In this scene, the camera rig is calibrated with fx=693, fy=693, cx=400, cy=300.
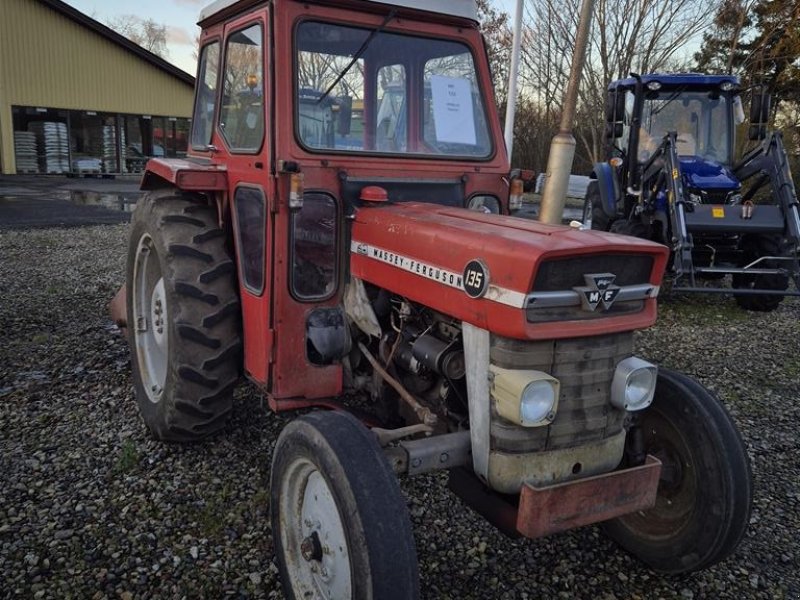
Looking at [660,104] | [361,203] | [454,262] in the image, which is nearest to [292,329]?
[361,203]

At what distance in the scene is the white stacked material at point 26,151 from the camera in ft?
66.9

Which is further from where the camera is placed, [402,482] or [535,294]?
[402,482]

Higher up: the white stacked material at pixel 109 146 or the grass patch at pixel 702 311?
the white stacked material at pixel 109 146

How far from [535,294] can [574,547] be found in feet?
4.49

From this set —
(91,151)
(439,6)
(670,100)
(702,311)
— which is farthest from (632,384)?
(91,151)

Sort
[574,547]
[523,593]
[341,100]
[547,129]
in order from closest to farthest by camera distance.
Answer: [523,593] → [574,547] → [341,100] → [547,129]

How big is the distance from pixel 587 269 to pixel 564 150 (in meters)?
6.92

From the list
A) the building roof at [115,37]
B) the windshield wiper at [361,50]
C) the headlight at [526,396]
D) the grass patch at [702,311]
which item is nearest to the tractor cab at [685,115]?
the grass patch at [702,311]

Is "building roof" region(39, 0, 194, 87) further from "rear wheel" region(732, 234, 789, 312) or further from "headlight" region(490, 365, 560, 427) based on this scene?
"headlight" region(490, 365, 560, 427)

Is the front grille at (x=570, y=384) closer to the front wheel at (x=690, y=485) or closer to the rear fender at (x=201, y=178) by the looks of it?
the front wheel at (x=690, y=485)

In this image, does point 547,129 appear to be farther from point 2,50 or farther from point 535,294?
point 535,294

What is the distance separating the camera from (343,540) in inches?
85.9

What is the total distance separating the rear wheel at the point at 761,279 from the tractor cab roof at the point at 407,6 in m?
5.28

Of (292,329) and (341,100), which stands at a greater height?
(341,100)
